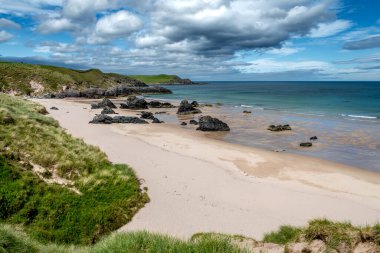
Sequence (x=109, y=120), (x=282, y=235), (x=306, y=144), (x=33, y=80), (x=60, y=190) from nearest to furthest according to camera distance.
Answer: (x=282, y=235), (x=60, y=190), (x=306, y=144), (x=109, y=120), (x=33, y=80)

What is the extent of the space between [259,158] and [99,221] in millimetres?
17638

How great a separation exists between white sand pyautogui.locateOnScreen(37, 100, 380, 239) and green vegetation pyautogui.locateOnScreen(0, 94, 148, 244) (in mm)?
1101

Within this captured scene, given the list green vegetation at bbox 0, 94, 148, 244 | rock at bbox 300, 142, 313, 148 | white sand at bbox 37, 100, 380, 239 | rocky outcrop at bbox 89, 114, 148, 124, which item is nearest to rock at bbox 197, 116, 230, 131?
rocky outcrop at bbox 89, 114, 148, 124

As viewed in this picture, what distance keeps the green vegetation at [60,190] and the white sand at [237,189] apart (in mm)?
1101

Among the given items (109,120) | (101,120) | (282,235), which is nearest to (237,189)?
(282,235)

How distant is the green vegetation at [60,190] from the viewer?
42.1 ft

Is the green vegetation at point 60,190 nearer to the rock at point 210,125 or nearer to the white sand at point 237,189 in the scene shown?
the white sand at point 237,189

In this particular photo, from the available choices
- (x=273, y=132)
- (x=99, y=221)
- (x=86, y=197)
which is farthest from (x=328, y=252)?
(x=273, y=132)

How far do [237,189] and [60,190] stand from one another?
382 inches

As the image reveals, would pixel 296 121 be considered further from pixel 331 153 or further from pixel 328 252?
pixel 328 252

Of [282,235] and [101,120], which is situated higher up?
[101,120]

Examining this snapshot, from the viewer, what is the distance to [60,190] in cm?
1474

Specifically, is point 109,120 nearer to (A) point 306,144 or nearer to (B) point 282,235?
(A) point 306,144

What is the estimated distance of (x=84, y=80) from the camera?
141 meters
